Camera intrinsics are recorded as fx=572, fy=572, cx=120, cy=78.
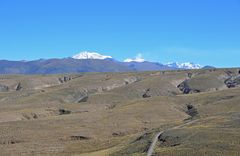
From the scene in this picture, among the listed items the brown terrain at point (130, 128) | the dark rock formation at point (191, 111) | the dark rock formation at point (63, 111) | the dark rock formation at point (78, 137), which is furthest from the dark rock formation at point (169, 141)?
the dark rock formation at point (63, 111)

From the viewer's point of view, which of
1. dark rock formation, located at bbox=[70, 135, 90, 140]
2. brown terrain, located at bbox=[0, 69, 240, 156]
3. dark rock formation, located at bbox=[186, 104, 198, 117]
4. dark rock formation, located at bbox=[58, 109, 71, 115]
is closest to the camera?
brown terrain, located at bbox=[0, 69, 240, 156]

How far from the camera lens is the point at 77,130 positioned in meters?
141

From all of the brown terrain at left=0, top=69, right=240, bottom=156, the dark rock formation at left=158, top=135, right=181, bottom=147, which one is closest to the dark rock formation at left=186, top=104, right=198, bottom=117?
the brown terrain at left=0, top=69, right=240, bottom=156

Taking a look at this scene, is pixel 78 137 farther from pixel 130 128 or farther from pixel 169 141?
pixel 169 141

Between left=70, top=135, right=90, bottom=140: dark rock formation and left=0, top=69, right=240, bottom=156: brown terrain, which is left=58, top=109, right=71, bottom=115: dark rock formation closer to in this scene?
left=0, top=69, right=240, bottom=156: brown terrain

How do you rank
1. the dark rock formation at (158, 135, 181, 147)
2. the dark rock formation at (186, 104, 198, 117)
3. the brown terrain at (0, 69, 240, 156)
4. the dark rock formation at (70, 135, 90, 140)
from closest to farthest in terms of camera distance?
the brown terrain at (0, 69, 240, 156) < the dark rock formation at (158, 135, 181, 147) < the dark rock formation at (70, 135, 90, 140) < the dark rock formation at (186, 104, 198, 117)

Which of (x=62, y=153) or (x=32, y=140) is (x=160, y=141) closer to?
(x=62, y=153)

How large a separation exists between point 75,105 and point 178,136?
321ft

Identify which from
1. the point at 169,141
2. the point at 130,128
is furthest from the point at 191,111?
the point at 169,141

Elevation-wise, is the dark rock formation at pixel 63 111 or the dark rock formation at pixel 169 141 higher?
the dark rock formation at pixel 63 111

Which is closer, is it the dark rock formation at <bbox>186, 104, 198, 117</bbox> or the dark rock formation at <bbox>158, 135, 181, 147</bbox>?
the dark rock formation at <bbox>158, 135, 181, 147</bbox>

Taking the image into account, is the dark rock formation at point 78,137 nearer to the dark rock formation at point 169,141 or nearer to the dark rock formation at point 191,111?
the dark rock formation at point 169,141

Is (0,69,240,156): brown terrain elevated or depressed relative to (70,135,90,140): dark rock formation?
elevated

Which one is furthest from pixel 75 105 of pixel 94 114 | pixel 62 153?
pixel 62 153
